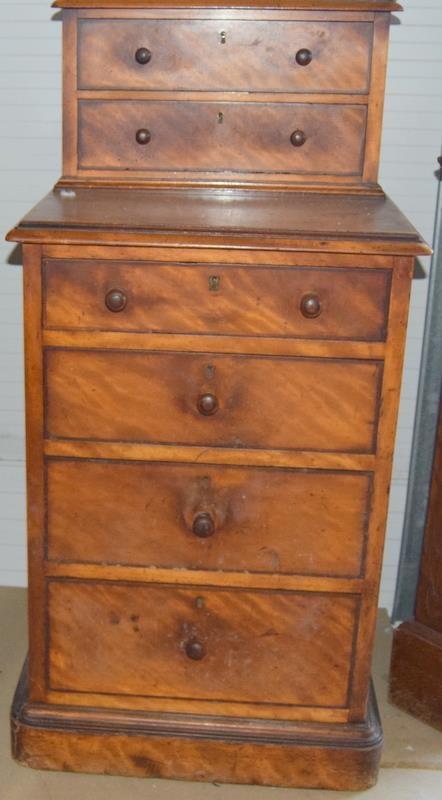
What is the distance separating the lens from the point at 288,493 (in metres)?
2.24

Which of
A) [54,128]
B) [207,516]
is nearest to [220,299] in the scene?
[207,516]

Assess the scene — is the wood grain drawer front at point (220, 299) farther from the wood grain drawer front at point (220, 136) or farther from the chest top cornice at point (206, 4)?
the chest top cornice at point (206, 4)

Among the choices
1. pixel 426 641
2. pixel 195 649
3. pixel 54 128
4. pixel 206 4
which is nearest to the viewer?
pixel 195 649

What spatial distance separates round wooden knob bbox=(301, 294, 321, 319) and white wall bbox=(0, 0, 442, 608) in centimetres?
90

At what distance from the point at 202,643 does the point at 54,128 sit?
1.52 meters

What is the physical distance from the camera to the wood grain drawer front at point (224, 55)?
8.17 ft

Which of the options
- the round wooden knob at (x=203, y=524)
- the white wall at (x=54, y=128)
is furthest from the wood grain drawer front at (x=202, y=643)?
the white wall at (x=54, y=128)

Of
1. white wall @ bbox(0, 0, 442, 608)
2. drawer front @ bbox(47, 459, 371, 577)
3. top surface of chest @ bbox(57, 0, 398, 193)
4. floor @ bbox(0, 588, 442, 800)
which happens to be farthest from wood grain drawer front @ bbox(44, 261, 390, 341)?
floor @ bbox(0, 588, 442, 800)

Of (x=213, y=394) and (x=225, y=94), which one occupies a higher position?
(x=225, y=94)

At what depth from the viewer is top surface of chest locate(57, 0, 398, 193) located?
248 cm

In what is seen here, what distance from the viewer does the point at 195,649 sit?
7.65 ft

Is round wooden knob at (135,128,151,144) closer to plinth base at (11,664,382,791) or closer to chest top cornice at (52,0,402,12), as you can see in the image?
chest top cornice at (52,0,402,12)

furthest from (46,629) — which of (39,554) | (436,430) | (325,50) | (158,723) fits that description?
(325,50)

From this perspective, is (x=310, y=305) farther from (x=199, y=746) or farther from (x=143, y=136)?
(x=199, y=746)
